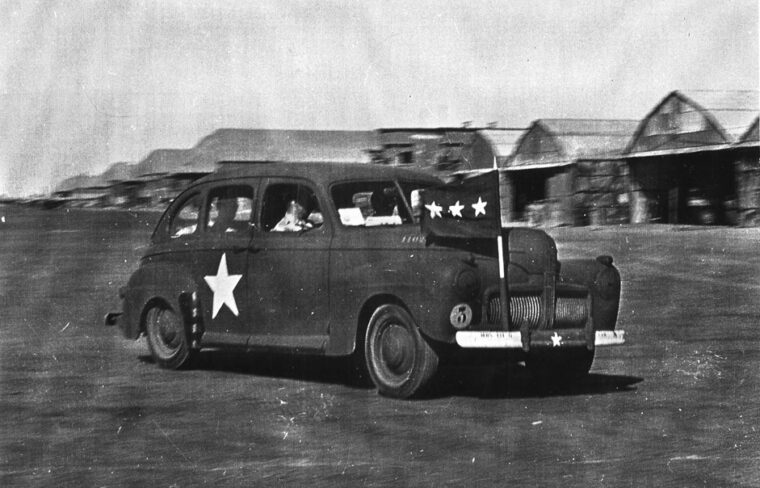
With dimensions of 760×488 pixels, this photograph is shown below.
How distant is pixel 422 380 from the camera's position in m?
7.56

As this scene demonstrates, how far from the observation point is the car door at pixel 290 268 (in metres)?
8.23

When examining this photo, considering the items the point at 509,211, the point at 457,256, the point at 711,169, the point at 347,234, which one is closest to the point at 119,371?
the point at 347,234

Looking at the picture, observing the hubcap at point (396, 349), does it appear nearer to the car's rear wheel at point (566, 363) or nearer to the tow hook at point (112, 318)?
the car's rear wheel at point (566, 363)

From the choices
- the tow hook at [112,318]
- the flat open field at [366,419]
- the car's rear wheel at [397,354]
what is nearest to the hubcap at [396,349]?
the car's rear wheel at [397,354]

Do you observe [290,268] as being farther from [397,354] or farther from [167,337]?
[167,337]

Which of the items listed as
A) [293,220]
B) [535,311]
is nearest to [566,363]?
[535,311]

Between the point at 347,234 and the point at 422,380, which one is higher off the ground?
the point at 347,234

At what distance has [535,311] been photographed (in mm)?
7977

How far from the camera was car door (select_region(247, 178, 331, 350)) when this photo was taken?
823cm

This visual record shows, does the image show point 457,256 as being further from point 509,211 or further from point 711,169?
point 509,211

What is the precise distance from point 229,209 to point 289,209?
63 centimetres

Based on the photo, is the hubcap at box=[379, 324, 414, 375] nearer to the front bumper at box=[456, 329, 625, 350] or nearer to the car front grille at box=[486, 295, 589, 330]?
the front bumper at box=[456, 329, 625, 350]

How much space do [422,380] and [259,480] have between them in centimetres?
231

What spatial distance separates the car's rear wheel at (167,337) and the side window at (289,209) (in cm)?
104
